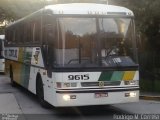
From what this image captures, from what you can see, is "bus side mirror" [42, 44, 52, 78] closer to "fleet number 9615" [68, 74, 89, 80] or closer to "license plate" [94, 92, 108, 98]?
"fleet number 9615" [68, 74, 89, 80]

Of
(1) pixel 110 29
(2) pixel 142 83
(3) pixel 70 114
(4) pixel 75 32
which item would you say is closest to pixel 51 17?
(4) pixel 75 32

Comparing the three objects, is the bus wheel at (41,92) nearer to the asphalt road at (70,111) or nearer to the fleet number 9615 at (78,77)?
the asphalt road at (70,111)

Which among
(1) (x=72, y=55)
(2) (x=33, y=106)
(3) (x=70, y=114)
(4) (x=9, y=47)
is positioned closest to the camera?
(1) (x=72, y=55)

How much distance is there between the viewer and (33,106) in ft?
43.7

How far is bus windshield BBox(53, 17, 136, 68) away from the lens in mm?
10992

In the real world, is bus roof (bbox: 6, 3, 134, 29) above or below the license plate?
above

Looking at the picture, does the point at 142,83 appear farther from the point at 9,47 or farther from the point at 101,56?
the point at 101,56

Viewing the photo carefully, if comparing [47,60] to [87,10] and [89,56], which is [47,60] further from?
[87,10]

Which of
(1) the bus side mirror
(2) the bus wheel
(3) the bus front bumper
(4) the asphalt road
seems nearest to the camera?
(3) the bus front bumper

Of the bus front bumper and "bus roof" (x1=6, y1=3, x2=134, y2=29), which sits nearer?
the bus front bumper

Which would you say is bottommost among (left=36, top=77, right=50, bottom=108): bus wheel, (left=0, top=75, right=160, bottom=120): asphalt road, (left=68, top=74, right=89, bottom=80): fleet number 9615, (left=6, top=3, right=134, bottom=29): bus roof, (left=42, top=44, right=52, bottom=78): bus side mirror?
(left=0, top=75, right=160, bottom=120): asphalt road

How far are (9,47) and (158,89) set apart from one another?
7.38m

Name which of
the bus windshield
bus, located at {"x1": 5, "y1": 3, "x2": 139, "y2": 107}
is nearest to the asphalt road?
bus, located at {"x1": 5, "y1": 3, "x2": 139, "y2": 107}

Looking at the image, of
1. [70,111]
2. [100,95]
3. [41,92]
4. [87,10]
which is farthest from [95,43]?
[41,92]
